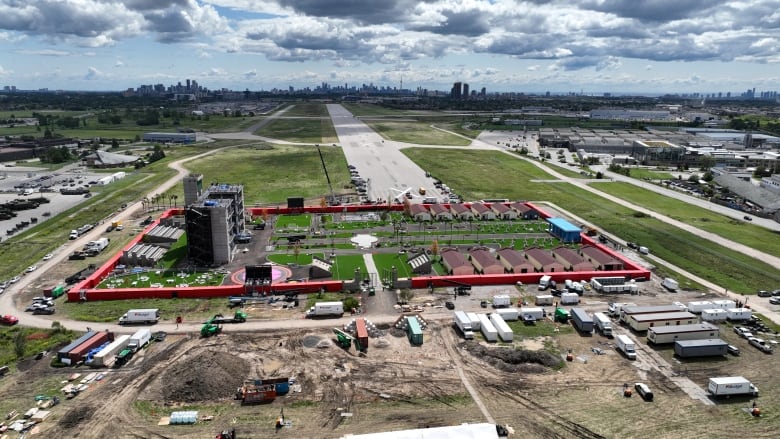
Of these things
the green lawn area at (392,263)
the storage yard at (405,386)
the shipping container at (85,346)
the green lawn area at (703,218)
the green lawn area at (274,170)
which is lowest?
the storage yard at (405,386)

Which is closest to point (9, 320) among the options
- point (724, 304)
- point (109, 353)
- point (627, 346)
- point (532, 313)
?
point (109, 353)

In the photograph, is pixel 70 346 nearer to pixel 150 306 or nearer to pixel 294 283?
pixel 150 306

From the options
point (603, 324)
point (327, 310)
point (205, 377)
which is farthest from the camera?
point (327, 310)

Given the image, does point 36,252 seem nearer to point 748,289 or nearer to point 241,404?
point 241,404

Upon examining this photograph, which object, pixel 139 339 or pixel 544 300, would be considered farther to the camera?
pixel 544 300

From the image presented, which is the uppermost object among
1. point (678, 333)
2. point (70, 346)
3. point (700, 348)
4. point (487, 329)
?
point (678, 333)

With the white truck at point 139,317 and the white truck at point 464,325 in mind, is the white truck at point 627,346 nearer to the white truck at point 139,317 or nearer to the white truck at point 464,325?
the white truck at point 464,325

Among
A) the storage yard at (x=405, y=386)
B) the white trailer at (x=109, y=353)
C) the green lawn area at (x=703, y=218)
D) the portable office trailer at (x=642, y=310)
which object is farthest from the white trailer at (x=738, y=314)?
the white trailer at (x=109, y=353)
